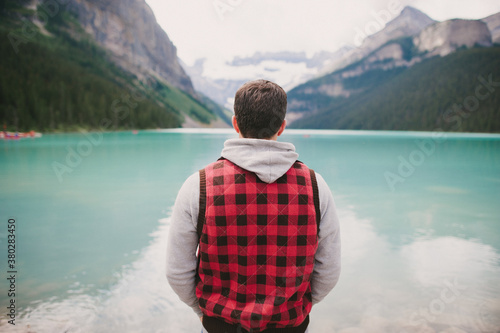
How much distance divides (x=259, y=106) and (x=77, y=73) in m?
127

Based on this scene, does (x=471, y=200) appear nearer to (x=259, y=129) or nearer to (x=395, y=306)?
(x=395, y=306)

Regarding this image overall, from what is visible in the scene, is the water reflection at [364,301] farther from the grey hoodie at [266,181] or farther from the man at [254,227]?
the man at [254,227]

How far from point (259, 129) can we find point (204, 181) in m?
0.44

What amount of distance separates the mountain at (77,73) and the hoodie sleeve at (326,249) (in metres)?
79.5

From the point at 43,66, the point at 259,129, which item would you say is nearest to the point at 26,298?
the point at 259,129

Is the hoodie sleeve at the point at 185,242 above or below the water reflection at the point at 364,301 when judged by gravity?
above

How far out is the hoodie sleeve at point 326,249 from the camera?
182cm

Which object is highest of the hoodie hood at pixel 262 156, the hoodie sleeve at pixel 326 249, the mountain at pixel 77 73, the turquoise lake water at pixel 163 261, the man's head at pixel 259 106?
the mountain at pixel 77 73

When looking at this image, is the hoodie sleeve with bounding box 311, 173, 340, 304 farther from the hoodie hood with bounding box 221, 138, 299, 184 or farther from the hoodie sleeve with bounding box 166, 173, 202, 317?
the hoodie sleeve with bounding box 166, 173, 202, 317

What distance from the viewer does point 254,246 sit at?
5.85ft

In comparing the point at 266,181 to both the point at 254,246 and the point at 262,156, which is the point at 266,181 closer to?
the point at 262,156

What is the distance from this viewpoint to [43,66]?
9250 centimetres

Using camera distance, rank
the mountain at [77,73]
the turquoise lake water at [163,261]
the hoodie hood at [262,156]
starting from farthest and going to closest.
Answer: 1. the mountain at [77,73]
2. the turquoise lake water at [163,261]
3. the hoodie hood at [262,156]

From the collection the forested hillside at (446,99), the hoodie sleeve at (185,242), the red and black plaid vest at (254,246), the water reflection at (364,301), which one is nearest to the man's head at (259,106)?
the red and black plaid vest at (254,246)
